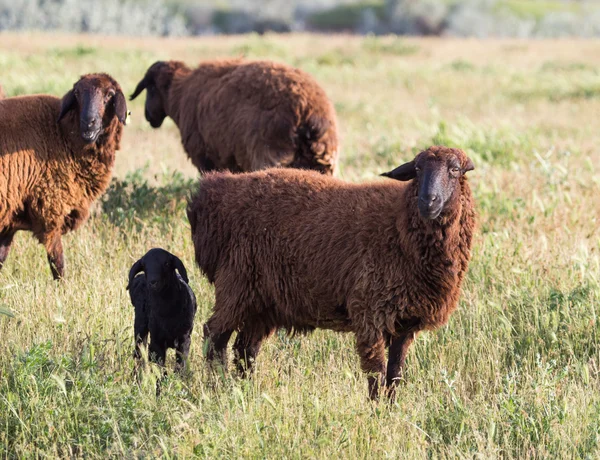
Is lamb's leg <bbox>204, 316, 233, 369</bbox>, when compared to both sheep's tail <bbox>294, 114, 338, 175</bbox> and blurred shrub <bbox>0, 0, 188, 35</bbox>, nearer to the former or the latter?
sheep's tail <bbox>294, 114, 338, 175</bbox>

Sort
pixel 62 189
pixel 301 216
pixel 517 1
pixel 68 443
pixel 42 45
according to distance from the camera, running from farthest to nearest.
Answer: pixel 517 1 → pixel 42 45 → pixel 62 189 → pixel 301 216 → pixel 68 443

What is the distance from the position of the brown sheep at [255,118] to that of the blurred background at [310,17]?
57.0 m

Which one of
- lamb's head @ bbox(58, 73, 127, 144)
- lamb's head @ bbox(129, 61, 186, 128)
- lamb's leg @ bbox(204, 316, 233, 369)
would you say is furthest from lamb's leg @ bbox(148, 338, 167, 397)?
lamb's head @ bbox(129, 61, 186, 128)

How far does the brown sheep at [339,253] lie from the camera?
5.58 m

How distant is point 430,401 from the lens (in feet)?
18.3

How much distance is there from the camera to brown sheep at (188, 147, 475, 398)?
5582 millimetres

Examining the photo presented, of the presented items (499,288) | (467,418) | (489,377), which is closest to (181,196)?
(499,288)

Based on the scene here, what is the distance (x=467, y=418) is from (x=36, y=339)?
2954 millimetres

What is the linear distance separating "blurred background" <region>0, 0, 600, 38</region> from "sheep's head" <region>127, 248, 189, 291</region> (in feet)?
203

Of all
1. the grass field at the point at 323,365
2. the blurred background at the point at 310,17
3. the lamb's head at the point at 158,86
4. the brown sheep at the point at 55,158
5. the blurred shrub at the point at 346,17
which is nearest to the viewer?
the grass field at the point at 323,365

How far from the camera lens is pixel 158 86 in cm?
1162

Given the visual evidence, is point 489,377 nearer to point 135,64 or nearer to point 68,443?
point 68,443

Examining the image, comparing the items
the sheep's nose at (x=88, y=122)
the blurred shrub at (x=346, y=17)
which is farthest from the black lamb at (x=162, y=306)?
the blurred shrub at (x=346, y=17)

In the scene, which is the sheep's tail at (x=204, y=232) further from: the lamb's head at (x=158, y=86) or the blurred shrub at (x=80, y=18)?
the blurred shrub at (x=80, y=18)
